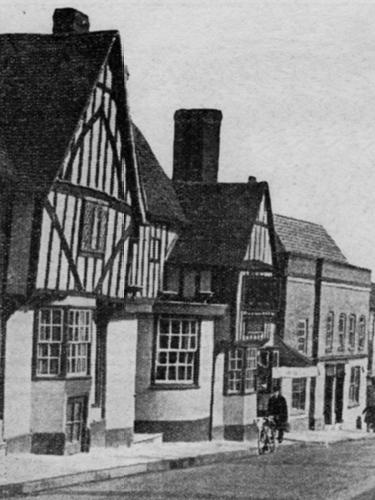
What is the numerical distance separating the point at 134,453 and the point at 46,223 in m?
6.45

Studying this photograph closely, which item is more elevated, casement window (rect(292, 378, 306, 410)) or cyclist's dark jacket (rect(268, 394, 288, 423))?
cyclist's dark jacket (rect(268, 394, 288, 423))

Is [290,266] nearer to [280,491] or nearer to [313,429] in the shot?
[313,429]

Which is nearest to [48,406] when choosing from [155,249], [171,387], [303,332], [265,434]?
[171,387]

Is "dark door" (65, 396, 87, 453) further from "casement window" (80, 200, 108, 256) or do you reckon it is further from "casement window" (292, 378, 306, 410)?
"casement window" (292, 378, 306, 410)

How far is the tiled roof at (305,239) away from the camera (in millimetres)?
39625

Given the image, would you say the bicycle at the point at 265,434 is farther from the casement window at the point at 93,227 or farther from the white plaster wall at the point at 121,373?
the casement window at the point at 93,227

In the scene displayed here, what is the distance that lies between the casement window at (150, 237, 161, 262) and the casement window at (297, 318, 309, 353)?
10692 millimetres

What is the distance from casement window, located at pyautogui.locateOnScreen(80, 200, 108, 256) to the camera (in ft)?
68.6

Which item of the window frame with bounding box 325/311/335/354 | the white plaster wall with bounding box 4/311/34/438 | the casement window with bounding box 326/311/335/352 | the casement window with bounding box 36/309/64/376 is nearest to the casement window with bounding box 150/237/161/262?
the casement window with bounding box 36/309/64/376

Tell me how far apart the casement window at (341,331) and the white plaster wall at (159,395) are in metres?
14.8

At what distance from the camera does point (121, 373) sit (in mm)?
24266

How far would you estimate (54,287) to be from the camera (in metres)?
20.0

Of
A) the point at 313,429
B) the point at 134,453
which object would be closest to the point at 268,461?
the point at 134,453

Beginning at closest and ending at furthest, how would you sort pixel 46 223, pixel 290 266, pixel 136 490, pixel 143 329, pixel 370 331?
pixel 136 490, pixel 46 223, pixel 143 329, pixel 290 266, pixel 370 331
